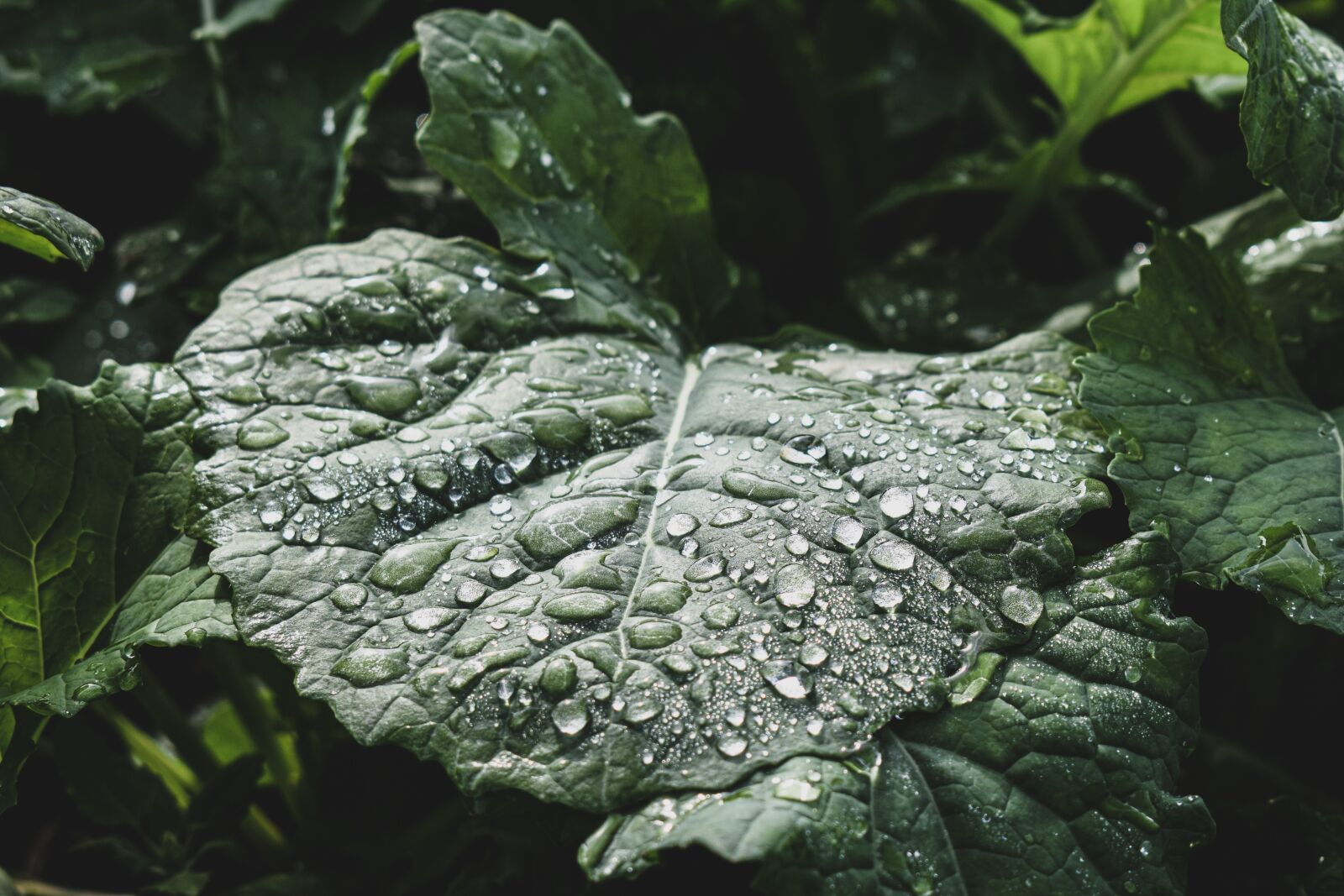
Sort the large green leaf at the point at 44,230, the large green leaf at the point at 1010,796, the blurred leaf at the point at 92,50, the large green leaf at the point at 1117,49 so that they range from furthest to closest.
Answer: the blurred leaf at the point at 92,50, the large green leaf at the point at 1117,49, the large green leaf at the point at 44,230, the large green leaf at the point at 1010,796

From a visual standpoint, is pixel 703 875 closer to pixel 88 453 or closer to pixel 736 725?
pixel 736 725

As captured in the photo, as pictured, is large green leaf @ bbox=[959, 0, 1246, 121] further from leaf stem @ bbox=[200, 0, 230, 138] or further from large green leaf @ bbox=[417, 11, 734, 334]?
leaf stem @ bbox=[200, 0, 230, 138]

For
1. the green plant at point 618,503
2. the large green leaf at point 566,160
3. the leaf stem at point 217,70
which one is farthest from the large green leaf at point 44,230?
the leaf stem at point 217,70

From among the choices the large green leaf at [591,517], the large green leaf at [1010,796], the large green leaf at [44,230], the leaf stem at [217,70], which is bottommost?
the large green leaf at [1010,796]

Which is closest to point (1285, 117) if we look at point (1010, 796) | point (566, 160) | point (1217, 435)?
point (1217, 435)

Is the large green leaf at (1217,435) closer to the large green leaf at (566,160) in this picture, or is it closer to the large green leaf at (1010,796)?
the large green leaf at (1010,796)

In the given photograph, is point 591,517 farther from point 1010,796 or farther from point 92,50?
point 92,50
